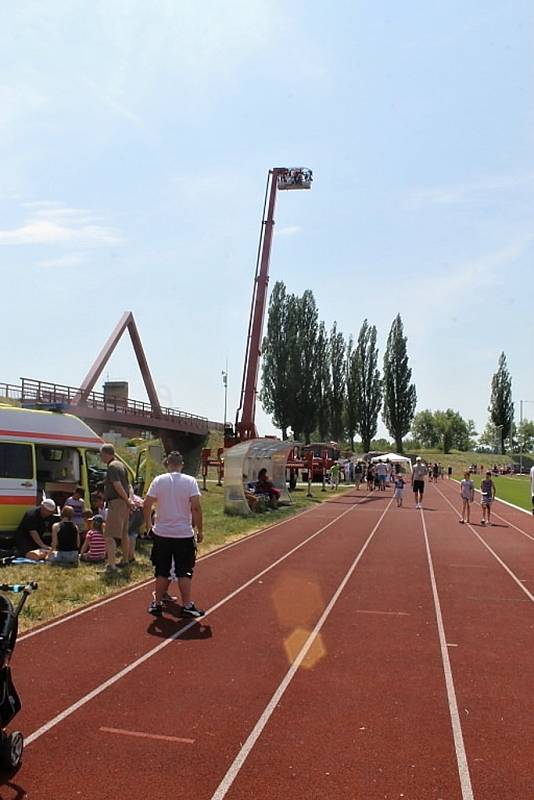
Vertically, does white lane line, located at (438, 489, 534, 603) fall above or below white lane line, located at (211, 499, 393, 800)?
above

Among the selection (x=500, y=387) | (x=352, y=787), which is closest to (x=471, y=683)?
(x=352, y=787)

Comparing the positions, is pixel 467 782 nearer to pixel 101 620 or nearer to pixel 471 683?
pixel 471 683

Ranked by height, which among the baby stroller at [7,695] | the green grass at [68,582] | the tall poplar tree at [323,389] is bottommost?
the green grass at [68,582]

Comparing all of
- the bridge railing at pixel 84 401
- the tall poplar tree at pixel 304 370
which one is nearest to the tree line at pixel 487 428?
the tall poplar tree at pixel 304 370

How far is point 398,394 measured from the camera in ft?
262

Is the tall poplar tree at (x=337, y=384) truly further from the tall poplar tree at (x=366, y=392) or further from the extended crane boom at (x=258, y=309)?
the extended crane boom at (x=258, y=309)

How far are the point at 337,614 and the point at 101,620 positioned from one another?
2552 mm

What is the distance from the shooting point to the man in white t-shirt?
741 centimetres

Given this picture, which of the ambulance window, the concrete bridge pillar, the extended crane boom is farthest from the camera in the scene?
the concrete bridge pillar

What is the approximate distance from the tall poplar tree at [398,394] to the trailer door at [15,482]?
6943cm

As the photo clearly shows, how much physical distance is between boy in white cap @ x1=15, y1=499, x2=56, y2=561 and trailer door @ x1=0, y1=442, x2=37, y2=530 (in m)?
0.53

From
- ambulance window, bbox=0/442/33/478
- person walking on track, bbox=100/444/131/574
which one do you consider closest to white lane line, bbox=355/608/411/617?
person walking on track, bbox=100/444/131/574

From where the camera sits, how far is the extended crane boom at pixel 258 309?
33.0m

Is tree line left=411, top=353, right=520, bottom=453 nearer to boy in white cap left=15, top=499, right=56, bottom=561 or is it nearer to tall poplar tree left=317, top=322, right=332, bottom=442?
tall poplar tree left=317, top=322, right=332, bottom=442
